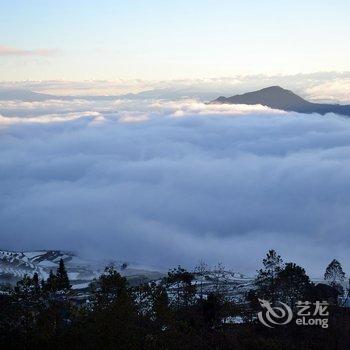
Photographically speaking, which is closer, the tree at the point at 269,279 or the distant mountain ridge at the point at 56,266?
the tree at the point at 269,279

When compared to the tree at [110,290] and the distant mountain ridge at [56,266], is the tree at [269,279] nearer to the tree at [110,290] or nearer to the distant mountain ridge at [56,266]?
the tree at [110,290]

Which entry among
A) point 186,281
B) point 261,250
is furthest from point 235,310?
point 261,250

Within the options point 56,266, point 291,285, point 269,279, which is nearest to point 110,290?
point 291,285

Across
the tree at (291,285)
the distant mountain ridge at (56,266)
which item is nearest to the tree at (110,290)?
the tree at (291,285)

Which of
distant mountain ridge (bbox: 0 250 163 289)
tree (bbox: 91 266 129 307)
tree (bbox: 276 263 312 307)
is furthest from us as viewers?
distant mountain ridge (bbox: 0 250 163 289)

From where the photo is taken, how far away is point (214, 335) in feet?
130

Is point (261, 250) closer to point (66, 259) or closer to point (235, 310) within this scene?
point (66, 259)

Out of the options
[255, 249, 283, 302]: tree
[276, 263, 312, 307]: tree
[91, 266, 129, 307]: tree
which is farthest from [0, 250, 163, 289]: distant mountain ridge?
[91, 266, 129, 307]: tree

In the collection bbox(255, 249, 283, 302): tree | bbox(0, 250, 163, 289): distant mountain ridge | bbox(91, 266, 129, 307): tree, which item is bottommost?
bbox(0, 250, 163, 289): distant mountain ridge

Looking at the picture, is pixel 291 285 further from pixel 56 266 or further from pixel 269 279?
pixel 56 266

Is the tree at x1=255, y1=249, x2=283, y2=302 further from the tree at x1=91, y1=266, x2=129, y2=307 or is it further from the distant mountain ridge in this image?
the distant mountain ridge

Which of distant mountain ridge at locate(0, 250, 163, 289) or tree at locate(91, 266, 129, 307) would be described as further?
distant mountain ridge at locate(0, 250, 163, 289)

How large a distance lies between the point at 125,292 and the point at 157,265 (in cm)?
15726

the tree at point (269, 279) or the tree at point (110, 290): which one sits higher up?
the tree at point (110, 290)
